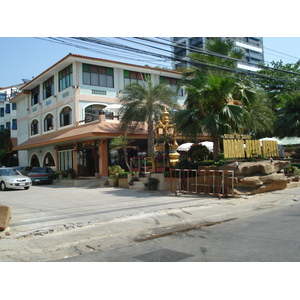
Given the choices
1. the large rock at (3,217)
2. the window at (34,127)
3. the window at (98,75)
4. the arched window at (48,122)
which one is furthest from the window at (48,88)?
the large rock at (3,217)

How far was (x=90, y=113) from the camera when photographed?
90.8ft

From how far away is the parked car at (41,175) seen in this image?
2589cm

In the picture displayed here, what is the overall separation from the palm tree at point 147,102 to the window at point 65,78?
785cm

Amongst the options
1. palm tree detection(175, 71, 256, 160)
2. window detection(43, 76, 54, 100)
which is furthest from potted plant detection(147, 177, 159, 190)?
window detection(43, 76, 54, 100)

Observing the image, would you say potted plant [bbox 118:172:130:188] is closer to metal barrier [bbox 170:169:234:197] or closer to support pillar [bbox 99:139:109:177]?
metal barrier [bbox 170:169:234:197]

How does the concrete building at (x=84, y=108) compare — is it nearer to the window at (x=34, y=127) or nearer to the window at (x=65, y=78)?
the window at (x=65, y=78)

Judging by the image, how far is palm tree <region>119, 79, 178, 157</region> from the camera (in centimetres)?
2155

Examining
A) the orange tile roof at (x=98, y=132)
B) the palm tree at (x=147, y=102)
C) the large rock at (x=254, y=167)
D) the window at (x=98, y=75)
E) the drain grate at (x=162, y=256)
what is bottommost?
A: the drain grate at (x=162, y=256)

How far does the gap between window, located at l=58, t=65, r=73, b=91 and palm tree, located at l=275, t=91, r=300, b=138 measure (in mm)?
17672

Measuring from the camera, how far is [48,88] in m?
32.5

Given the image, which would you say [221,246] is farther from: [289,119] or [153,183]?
[289,119]

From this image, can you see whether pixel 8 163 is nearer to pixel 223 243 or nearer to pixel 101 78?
pixel 101 78

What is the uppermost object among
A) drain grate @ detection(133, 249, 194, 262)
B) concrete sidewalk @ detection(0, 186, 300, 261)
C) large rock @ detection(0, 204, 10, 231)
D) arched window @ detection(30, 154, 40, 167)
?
arched window @ detection(30, 154, 40, 167)

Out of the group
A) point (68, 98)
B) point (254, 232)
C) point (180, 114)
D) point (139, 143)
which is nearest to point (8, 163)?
point (68, 98)
